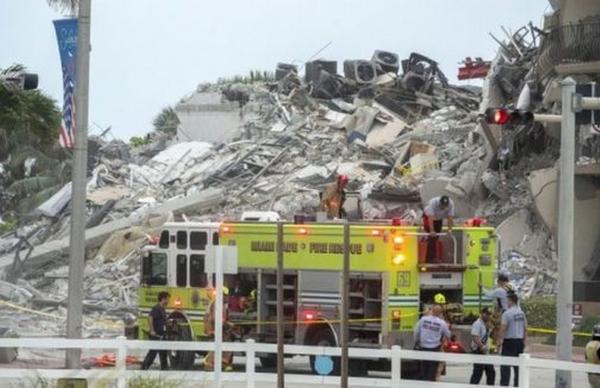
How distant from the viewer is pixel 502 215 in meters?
45.2

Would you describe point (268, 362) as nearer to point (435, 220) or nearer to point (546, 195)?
point (435, 220)

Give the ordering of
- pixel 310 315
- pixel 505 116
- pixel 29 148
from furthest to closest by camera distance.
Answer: pixel 29 148 → pixel 310 315 → pixel 505 116

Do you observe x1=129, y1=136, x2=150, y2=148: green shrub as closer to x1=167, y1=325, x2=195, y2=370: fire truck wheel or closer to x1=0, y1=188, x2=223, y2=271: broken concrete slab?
x1=0, y1=188, x2=223, y2=271: broken concrete slab

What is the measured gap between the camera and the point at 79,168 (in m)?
20.3

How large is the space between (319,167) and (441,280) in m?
26.7

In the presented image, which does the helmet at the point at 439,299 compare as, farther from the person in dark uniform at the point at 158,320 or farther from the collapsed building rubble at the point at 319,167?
the collapsed building rubble at the point at 319,167

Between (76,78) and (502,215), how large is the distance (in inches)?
1053

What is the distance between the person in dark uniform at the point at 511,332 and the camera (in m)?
21.3

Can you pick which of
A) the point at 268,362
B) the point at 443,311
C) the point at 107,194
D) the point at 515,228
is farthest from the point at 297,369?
the point at 107,194

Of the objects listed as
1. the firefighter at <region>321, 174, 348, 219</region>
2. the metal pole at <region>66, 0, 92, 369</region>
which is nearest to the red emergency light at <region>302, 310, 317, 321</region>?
the firefighter at <region>321, 174, 348, 219</region>

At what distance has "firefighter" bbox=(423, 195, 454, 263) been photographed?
23.9 metres

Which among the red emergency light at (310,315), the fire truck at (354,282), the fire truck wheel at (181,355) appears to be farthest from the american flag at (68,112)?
the fire truck wheel at (181,355)

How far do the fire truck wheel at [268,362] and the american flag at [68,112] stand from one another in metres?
6.35

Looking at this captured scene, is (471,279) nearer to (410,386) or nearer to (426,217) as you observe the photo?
(426,217)
